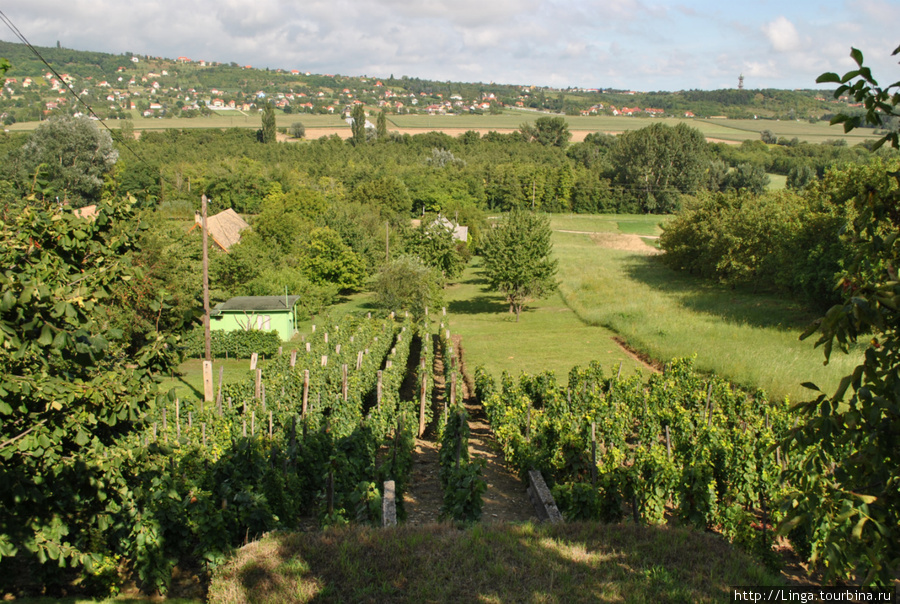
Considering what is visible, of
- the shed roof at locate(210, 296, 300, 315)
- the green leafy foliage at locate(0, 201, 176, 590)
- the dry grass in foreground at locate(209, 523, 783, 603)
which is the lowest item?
the shed roof at locate(210, 296, 300, 315)

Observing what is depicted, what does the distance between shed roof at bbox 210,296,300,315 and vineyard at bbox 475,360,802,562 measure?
14782 millimetres

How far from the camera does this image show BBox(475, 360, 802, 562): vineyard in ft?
31.9

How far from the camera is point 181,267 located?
26.6 meters

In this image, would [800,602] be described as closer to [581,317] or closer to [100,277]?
[100,277]

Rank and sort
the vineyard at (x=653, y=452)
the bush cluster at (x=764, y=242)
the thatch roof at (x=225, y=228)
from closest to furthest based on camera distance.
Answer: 1. the vineyard at (x=653, y=452)
2. the bush cluster at (x=764, y=242)
3. the thatch roof at (x=225, y=228)

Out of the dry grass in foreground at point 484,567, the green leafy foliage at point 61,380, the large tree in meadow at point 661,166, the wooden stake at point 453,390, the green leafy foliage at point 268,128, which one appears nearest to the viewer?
the green leafy foliage at point 61,380

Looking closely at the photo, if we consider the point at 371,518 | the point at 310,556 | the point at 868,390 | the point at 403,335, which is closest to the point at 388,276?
the point at 403,335

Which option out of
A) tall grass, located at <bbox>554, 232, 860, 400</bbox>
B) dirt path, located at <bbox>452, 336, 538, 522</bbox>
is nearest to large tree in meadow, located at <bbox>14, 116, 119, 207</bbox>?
tall grass, located at <bbox>554, 232, 860, 400</bbox>

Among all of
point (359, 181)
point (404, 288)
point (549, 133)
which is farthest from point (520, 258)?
point (549, 133)

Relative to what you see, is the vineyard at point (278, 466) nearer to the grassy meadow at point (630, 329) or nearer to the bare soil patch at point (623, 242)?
the grassy meadow at point (630, 329)

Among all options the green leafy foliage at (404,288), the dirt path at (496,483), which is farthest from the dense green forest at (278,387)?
the dirt path at (496,483)

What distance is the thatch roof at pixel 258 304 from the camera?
28922 millimetres

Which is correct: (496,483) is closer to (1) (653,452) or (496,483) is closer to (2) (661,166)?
(1) (653,452)

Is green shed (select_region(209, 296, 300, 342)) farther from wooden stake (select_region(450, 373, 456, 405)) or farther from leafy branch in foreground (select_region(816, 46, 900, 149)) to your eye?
leafy branch in foreground (select_region(816, 46, 900, 149))
